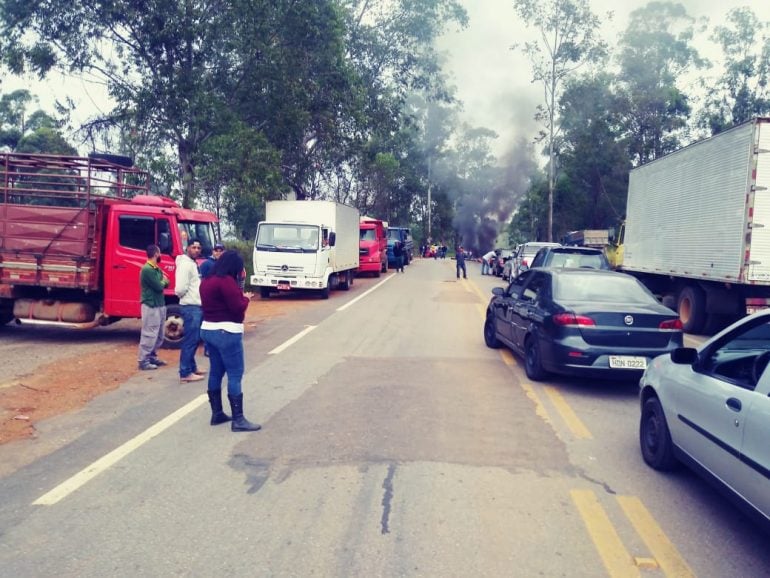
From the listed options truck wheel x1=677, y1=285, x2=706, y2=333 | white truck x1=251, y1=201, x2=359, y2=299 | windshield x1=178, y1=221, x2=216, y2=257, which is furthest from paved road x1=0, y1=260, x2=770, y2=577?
white truck x1=251, y1=201, x2=359, y2=299

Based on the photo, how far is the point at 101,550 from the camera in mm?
3781

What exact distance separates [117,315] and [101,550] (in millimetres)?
8213

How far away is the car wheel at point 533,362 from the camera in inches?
325

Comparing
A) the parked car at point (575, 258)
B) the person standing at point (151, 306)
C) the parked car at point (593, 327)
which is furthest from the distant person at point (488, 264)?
the person standing at point (151, 306)

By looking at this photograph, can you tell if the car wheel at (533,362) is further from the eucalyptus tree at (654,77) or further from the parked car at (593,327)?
the eucalyptus tree at (654,77)

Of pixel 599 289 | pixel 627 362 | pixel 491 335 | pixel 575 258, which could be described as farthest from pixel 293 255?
pixel 627 362

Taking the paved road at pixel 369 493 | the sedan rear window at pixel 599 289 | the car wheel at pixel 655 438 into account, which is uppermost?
the sedan rear window at pixel 599 289

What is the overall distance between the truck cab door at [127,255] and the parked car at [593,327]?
6.16 meters

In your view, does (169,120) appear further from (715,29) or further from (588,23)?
(715,29)

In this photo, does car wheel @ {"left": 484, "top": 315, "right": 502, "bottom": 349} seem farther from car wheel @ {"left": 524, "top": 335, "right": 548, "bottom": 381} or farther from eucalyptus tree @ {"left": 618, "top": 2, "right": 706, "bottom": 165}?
eucalyptus tree @ {"left": 618, "top": 2, "right": 706, "bottom": 165}

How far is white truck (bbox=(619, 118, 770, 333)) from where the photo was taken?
11836 millimetres

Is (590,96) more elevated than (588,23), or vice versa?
(588,23)

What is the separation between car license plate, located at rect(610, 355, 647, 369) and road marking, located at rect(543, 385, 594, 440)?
0.69 metres

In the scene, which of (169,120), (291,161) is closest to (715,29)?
(291,161)
